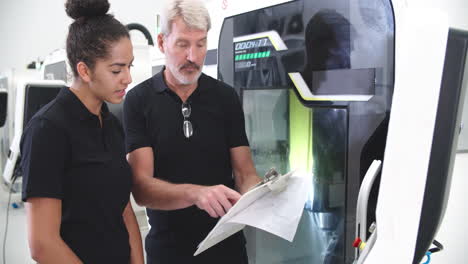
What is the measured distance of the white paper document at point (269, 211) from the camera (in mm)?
997

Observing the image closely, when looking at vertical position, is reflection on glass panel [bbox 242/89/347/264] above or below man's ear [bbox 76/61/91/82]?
below

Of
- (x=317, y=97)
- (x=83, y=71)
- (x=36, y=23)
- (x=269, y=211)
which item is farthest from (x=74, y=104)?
(x=36, y=23)

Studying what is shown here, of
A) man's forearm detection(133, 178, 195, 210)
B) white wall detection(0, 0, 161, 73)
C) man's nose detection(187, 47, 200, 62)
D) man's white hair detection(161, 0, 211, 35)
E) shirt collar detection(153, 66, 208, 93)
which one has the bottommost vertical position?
man's forearm detection(133, 178, 195, 210)

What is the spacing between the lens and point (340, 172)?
136cm

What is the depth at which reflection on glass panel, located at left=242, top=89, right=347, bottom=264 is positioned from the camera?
1391 mm

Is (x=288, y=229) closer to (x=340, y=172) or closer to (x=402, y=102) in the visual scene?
(x=340, y=172)

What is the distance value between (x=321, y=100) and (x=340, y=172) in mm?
251

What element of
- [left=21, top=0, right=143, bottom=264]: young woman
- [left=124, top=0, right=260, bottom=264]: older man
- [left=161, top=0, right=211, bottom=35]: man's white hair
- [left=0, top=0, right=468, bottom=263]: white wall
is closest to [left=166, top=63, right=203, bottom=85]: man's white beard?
[left=124, top=0, right=260, bottom=264]: older man

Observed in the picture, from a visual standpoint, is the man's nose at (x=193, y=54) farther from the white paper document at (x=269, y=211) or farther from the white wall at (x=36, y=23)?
the white wall at (x=36, y=23)

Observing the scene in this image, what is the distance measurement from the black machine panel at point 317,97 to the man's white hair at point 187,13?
312 mm

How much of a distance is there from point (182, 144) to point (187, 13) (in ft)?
1.47

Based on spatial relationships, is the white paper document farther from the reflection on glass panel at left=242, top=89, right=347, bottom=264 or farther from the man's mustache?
the man's mustache

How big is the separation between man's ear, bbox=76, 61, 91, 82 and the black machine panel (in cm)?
72

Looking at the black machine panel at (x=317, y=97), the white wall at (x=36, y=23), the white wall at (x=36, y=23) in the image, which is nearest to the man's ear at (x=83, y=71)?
the black machine panel at (x=317, y=97)
